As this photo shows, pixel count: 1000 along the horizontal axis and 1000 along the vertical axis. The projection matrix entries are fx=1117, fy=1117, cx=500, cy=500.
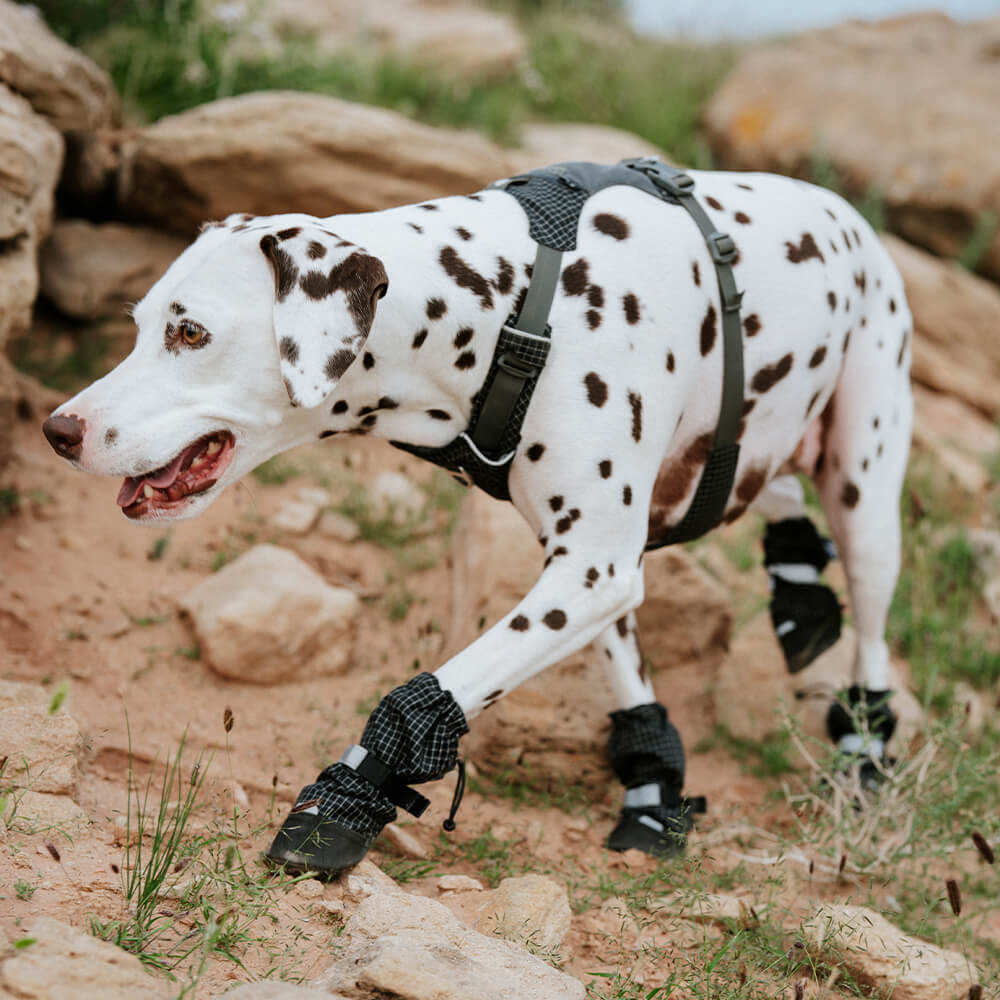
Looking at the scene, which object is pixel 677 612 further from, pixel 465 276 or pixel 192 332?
pixel 192 332

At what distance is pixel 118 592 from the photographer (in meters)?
4.37

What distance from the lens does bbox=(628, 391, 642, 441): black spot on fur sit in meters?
2.86

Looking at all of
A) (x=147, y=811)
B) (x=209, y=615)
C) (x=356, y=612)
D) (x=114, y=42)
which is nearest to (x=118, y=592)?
(x=209, y=615)

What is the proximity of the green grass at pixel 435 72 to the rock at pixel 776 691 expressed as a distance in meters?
4.33

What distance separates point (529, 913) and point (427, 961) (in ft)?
1.88

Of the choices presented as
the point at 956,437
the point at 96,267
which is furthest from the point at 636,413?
the point at 956,437

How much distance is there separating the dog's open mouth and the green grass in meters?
4.23

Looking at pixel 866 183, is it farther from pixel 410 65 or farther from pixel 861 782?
pixel 861 782

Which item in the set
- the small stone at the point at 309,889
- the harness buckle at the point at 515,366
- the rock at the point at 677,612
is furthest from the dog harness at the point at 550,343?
the small stone at the point at 309,889

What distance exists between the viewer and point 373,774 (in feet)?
9.09

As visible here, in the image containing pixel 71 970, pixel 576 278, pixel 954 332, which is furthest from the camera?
pixel 954 332

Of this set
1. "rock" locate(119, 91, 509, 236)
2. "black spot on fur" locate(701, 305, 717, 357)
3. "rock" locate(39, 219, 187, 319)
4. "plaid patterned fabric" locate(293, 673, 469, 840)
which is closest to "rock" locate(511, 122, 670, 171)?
"rock" locate(119, 91, 509, 236)

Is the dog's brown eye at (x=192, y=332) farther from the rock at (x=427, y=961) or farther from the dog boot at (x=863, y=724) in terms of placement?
the dog boot at (x=863, y=724)

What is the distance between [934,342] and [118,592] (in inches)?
213
